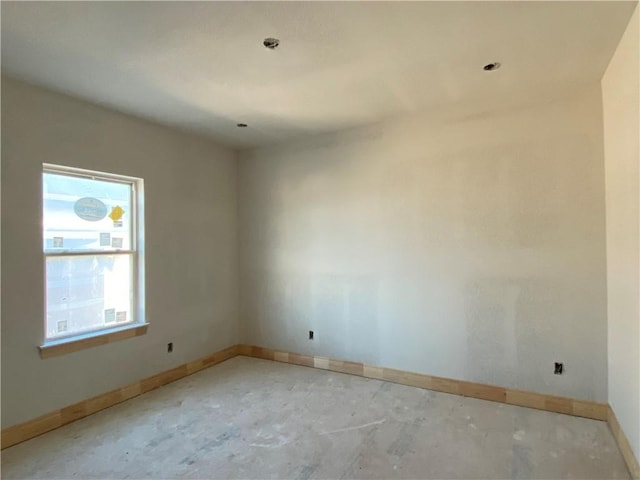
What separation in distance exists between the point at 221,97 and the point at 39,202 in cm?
163

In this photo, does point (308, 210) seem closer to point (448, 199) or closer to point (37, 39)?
point (448, 199)

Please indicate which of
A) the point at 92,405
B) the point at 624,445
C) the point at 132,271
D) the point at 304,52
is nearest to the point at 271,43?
the point at 304,52

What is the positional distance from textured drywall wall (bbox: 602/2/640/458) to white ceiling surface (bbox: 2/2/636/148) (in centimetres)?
19

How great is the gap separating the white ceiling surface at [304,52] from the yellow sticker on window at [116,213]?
0.91 meters

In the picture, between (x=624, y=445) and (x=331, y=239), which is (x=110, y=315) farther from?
(x=624, y=445)

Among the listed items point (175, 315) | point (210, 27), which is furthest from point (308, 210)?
point (210, 27)

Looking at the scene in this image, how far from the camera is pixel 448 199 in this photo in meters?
3.49

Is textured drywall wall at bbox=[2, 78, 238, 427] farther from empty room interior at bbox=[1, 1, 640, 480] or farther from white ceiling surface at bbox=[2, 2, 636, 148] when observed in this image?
white ceiling surface at bbox=[2, 2, 636, 148]

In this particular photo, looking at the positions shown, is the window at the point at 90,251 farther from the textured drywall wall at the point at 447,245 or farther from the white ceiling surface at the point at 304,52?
the textured drywall wall at the point at 447,245

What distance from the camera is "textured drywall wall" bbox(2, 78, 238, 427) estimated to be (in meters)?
2.67

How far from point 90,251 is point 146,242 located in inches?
20.1

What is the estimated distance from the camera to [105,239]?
3363 millimetres

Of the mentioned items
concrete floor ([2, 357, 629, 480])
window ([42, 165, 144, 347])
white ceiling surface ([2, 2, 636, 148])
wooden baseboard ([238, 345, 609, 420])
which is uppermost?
white ceiling surface ([2, 2, 636, 148])

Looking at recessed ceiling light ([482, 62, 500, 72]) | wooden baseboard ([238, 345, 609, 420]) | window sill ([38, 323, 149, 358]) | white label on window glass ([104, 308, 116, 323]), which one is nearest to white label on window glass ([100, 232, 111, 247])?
white label on window glass ([104, 308, 116, 323])
